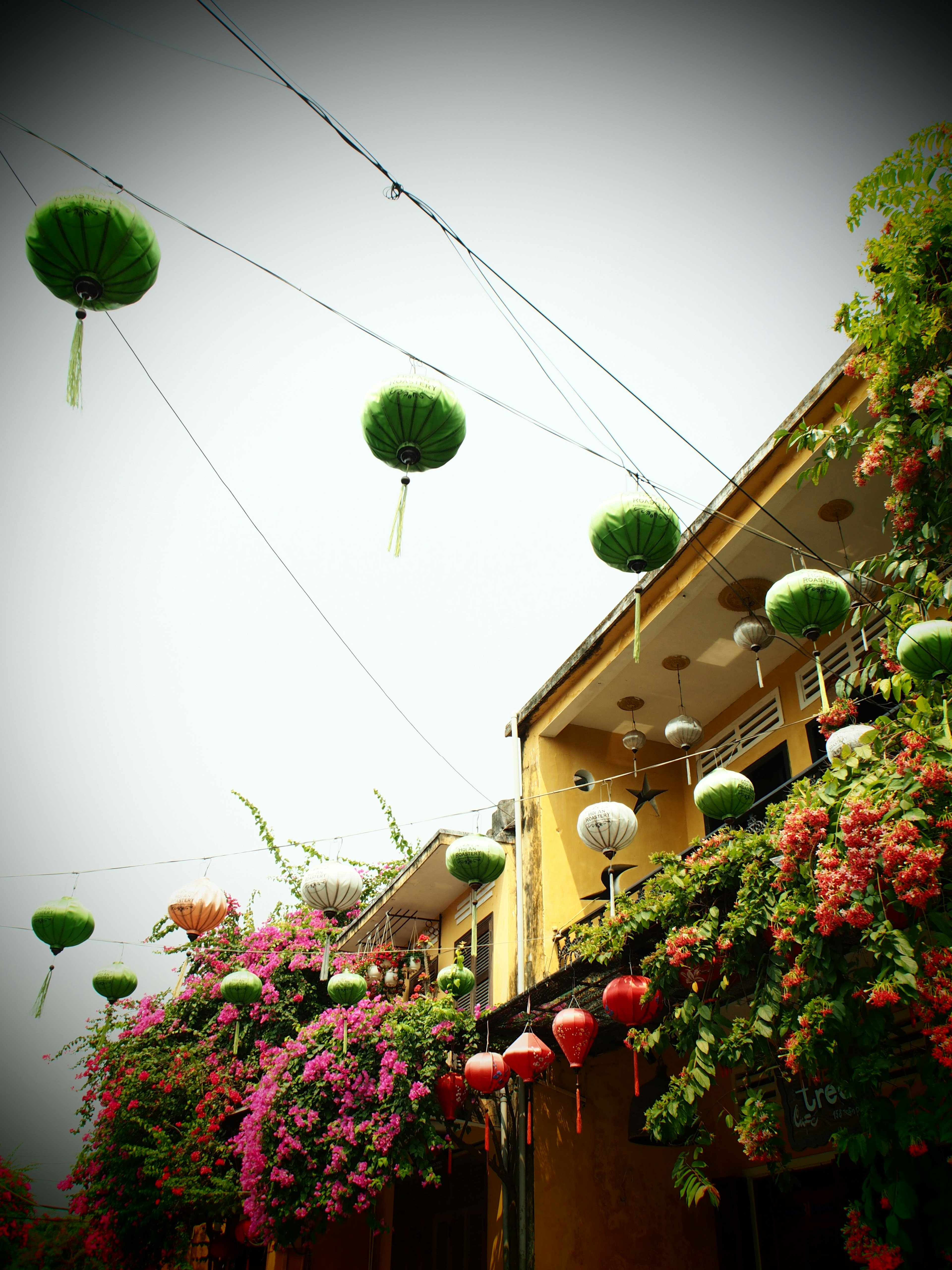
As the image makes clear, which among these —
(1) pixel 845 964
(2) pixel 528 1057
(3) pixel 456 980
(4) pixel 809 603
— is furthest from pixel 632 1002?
(3) pixel 456 980

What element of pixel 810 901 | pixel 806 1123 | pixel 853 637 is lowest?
pixel 806 1123

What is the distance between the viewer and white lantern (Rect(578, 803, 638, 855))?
25.9 feet

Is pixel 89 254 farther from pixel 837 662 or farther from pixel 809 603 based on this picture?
pixel 837 662

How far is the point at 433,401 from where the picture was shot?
4793 mm

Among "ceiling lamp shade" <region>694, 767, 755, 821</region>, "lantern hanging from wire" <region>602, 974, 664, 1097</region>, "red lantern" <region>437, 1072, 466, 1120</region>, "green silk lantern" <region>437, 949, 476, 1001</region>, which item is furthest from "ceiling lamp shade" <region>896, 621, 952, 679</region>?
"red lantern" <region>437, 1072, 466, 1120</region>

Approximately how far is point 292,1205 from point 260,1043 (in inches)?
167

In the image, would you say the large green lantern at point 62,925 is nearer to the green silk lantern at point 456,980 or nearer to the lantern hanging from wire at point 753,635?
the green silk lantern at point 456,980

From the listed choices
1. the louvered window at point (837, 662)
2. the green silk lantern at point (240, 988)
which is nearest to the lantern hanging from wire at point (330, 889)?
the green silk lantern at point (240, 988)

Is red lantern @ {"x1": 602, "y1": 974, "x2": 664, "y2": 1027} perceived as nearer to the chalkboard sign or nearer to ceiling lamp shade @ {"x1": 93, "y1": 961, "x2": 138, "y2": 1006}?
the chalkboard sign

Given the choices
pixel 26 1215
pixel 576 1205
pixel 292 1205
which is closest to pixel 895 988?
pixel 576 1205

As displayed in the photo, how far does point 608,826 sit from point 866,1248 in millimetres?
4083

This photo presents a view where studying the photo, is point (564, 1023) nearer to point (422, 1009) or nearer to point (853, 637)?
point (422, 1009)

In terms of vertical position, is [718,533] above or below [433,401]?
above

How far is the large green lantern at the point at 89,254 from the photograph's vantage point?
3863 mm
